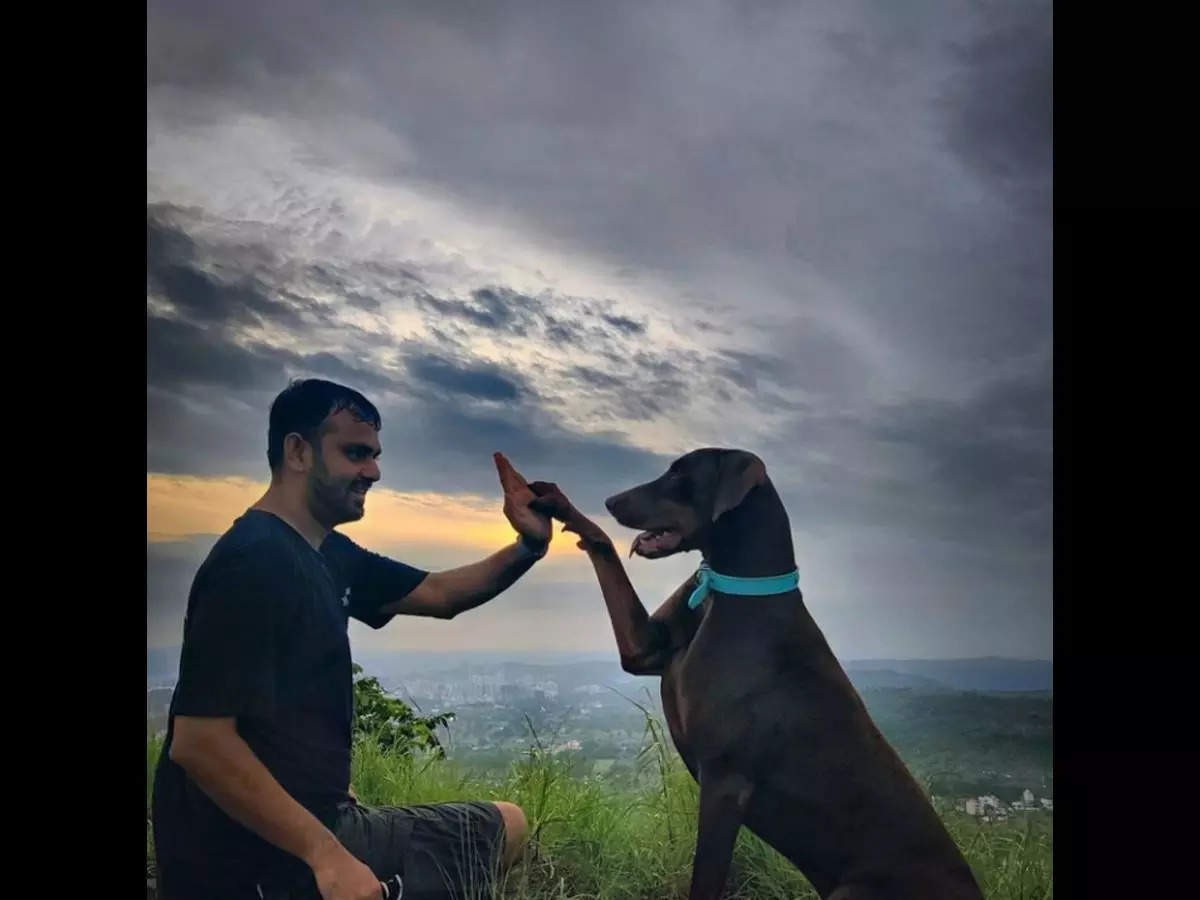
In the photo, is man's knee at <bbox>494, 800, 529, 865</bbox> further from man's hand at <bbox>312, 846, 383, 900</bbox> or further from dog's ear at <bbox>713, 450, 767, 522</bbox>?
dog's ear at <bbox>713, 450, 767, 522</bbox>

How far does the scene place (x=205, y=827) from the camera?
325 centimetres

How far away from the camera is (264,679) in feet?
10.6

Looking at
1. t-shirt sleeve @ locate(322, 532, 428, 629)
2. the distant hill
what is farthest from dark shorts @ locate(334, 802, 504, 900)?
the distant hill

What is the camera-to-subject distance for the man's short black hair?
11.1 ft

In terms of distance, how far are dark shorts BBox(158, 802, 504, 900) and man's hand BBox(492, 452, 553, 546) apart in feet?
2.05

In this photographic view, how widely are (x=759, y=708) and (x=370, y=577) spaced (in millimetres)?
940

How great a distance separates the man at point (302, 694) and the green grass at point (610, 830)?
51 mm

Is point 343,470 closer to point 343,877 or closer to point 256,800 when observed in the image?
point 256,800

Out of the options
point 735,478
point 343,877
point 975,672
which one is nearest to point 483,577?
point 735,478

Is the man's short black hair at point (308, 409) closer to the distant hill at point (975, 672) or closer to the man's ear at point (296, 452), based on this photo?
the man's ear at point (296, 452)

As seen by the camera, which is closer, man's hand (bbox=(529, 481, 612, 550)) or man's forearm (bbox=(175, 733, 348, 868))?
man's forearm (bbox=(175, 733, 348, 868))


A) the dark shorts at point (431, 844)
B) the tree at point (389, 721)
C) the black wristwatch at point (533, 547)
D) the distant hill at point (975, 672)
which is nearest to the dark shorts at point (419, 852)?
the dark shorts at point (431, 844)
